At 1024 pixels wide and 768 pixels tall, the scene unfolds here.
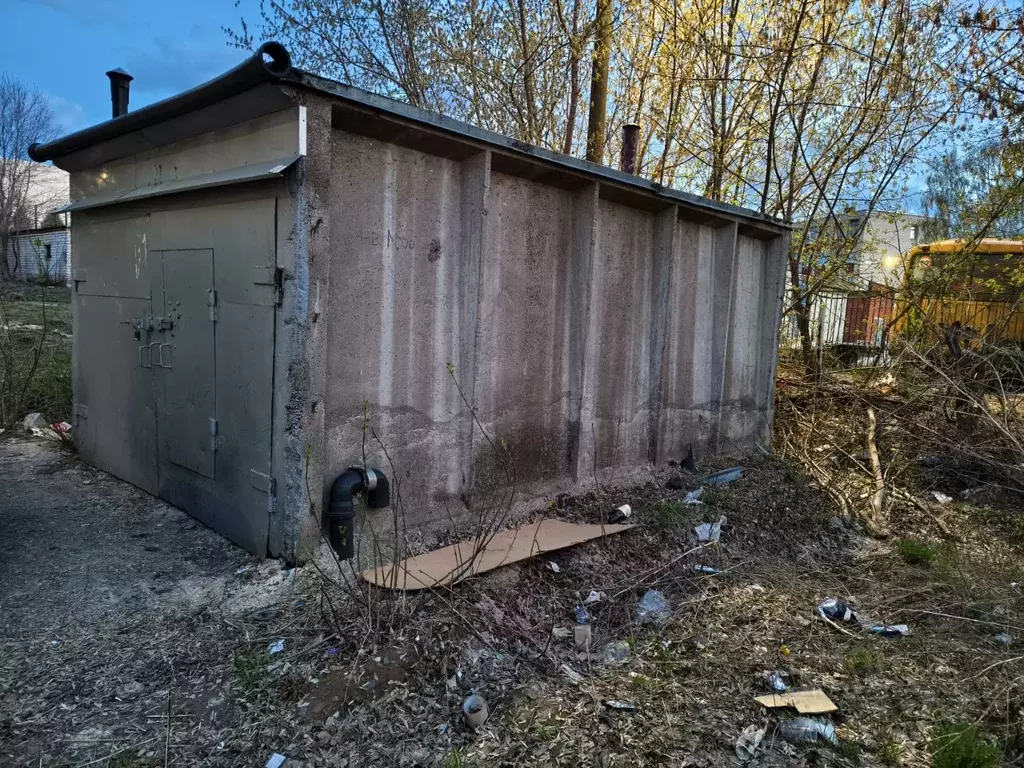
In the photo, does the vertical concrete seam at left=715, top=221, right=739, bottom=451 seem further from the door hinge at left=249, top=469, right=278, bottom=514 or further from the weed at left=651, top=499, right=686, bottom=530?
the door hinge at left=249, top=469, right=278, bottom=514

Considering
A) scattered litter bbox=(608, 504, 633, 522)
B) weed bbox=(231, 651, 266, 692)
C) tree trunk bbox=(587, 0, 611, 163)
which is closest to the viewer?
weed bbox=(231, 651, 266, 692)

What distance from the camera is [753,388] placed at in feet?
24.5

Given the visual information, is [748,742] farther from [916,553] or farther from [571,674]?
[916,553]

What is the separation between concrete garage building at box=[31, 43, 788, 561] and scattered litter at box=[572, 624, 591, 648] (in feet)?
4.22

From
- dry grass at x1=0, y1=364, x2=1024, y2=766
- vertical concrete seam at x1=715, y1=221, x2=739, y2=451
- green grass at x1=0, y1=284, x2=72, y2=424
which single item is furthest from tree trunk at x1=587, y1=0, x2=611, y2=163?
green grass at x1=0, y1=284, x2=72, y2=424

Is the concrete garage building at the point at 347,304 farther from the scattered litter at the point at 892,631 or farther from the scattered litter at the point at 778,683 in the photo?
the scattered litter at the point at 892,631

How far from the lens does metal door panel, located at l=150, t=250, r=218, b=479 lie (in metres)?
4.32

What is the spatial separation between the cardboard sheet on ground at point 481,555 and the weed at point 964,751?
6.95 ft

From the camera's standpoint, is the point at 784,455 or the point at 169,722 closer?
the point at 169,722

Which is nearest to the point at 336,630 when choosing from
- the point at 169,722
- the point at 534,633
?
the point at 169,722

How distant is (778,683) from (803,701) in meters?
0.16

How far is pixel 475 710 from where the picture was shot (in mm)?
2850

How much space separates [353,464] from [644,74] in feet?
26.5

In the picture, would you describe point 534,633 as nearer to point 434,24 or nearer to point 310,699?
point 310,699
